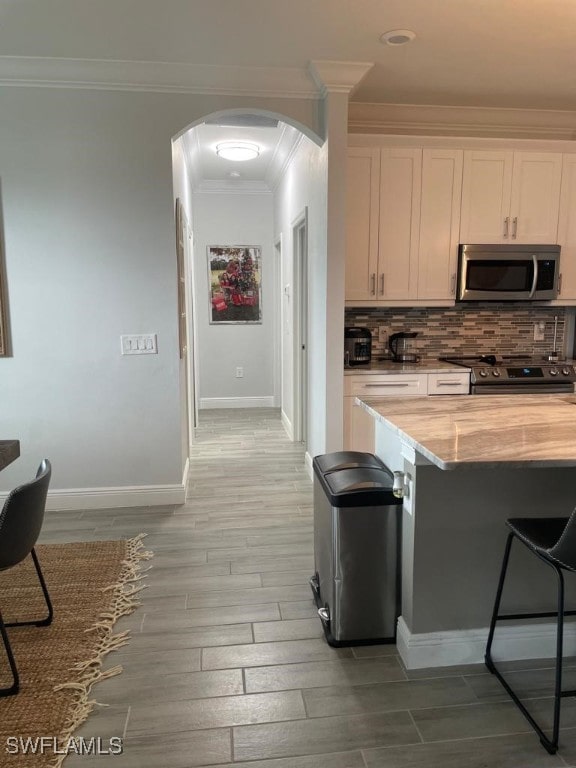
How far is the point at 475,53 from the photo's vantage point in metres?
3.03

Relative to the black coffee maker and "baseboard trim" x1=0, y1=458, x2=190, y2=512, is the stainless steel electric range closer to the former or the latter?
the black coffee maker

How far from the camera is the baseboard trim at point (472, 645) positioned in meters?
1.99

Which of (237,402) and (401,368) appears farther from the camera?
(237,402)

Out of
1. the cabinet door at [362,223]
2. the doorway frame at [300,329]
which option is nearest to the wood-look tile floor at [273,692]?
the cabinet door at [362,223]

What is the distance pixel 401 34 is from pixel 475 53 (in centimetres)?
54

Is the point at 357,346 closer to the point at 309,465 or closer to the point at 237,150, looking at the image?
the point at 309,465

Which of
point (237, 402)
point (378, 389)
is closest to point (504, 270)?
point (378, 389)

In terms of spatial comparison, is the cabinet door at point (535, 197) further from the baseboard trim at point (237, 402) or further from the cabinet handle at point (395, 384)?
the baseboard trim at point (237, 402)

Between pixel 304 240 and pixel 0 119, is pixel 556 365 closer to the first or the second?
pixel 304 240

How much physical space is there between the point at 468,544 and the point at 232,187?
5.73 metres

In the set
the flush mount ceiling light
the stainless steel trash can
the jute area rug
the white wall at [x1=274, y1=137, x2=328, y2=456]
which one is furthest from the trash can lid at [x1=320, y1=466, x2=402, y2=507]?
the flush mount ceiling light

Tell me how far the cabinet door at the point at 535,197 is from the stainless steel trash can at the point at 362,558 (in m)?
2.66

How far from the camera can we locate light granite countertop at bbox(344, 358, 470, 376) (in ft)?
11.9

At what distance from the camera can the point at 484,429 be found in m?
1.92
